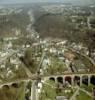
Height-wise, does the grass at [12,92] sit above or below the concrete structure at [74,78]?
above

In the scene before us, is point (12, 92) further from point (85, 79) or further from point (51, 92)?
point (85, 79)

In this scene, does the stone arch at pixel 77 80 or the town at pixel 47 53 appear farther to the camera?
the stone arch at pixel 77 80

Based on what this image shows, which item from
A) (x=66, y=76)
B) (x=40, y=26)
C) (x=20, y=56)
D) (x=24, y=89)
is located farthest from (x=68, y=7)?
(x=24, y=89)

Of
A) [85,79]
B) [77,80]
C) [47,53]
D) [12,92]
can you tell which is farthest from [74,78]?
[47,53]

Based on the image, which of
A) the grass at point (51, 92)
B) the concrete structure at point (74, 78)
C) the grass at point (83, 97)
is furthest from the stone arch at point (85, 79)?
the grass at point (83, 97)

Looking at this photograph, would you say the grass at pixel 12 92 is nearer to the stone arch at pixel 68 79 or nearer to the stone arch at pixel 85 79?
the stone arch at pixel 68 79

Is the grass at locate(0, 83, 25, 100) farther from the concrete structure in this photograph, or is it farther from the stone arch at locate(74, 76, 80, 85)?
the stone arch at locate(74, 76, 80, 85)

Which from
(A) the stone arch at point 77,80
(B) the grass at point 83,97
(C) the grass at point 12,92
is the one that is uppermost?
(C) the grass at point 12,92

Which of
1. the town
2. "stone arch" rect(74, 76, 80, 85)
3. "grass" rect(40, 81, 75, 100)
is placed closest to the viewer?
"grass" rect(40, 81, 75, 100)

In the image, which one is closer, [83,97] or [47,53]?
[83,97]

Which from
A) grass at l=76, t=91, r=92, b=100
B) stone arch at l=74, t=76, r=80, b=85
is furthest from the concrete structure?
grass at l=76, t=91, r=92, b=100

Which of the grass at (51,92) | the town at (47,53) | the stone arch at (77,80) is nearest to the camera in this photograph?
the grass at (51,92)
